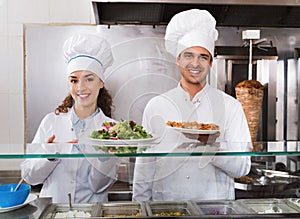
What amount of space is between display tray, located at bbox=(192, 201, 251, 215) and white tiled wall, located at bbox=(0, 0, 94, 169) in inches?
56.0

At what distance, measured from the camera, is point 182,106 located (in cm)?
121

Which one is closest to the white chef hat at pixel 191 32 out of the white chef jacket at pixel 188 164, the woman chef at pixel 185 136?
the woman chef at pixel 185 136

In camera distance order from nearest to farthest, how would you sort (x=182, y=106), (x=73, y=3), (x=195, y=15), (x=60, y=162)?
(x=182, y=106), (x=60, y=162), (x=195, y=15), (x=73, y=3)

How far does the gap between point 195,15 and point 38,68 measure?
0.97m

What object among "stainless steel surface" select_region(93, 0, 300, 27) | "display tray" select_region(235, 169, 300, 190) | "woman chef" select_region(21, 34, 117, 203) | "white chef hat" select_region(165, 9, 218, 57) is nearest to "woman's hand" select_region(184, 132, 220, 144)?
"woman chef" select_region(21, 34, 117, 203)

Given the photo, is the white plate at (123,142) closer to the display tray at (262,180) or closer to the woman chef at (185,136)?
the woman chef at (185,136)

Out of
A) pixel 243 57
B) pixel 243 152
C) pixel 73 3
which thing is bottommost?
pixel 243 152

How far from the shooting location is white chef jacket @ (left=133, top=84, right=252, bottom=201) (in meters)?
1.12

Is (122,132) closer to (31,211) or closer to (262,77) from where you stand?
(31,211)

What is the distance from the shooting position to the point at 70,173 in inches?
51.8

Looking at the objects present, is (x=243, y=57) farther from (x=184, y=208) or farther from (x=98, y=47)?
(x=184, y=208)

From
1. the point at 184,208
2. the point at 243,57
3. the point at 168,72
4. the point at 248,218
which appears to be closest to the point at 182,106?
the point at 168,72

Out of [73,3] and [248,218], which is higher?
[73,3]

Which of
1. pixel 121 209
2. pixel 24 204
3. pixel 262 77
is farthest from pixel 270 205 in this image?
pixel 262 77
